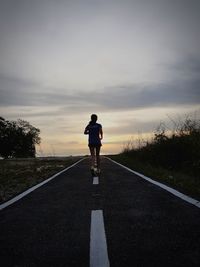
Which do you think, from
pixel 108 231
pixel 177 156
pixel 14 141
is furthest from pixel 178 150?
pixel 14 141

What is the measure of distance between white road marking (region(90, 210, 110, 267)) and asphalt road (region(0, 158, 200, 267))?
0.17 feet

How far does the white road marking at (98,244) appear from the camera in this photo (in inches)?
146

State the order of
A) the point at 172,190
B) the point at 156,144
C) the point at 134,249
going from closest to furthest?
1. the point at 134,249
2. the point at 172,190
3. the point at 156,144

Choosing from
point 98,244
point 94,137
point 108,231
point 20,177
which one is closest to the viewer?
point 98,244

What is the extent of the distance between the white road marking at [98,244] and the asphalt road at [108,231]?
0.17 feet

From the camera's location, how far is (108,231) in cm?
490

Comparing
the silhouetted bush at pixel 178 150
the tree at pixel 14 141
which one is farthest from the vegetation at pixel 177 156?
the tree at pixel 14 141

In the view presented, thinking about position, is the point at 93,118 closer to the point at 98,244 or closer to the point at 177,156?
the point at 177,156

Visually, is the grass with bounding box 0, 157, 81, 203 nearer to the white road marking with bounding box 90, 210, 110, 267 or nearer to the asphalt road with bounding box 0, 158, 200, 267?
the asphalt road with bounding box 0, 158, 200, 267

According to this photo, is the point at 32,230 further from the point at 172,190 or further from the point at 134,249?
the point at 172,190

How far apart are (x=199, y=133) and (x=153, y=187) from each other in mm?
5016

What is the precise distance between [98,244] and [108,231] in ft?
1.95

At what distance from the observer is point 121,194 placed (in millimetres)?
8312

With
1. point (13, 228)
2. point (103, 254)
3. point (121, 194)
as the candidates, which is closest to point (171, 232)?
point (103, 254)
